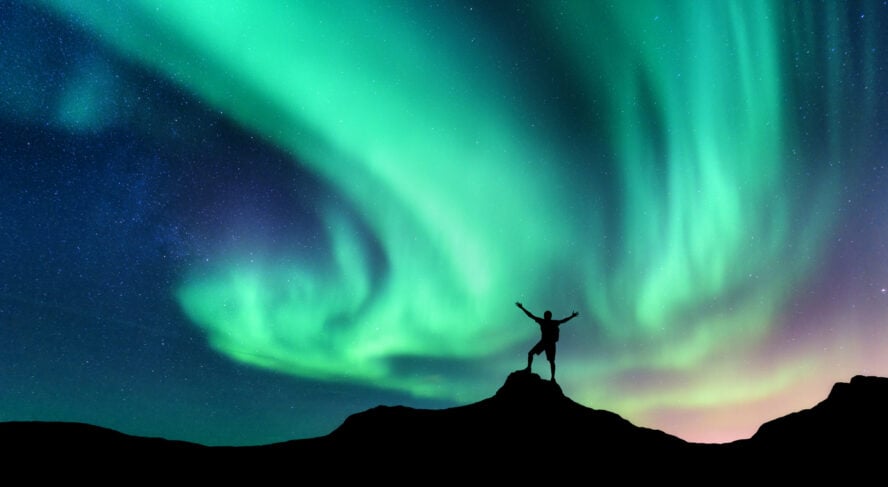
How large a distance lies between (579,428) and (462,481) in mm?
6421

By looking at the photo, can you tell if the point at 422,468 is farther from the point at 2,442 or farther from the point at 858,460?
the point at 2,442

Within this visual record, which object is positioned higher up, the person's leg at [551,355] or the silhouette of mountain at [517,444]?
the person's leg at [551,355]

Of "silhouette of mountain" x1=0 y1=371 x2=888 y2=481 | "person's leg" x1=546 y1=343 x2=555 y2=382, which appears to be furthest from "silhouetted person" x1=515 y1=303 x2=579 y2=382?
"silhouette of mountain" x1=0 y1=371 x2=888 y2=481

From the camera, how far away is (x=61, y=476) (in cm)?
2033

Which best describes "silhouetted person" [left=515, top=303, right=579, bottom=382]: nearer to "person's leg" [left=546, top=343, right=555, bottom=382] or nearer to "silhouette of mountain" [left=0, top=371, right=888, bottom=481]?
"person's leg" [left=546, top=343, right=555, bottom=382]

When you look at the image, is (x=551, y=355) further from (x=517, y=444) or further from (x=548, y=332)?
(x=517, y=444)

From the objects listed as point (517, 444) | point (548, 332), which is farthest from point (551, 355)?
point (517, 444)

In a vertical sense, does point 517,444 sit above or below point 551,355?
below

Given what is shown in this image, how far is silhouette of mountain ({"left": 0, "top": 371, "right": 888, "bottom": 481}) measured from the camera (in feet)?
65.1

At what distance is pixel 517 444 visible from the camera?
67.9ft

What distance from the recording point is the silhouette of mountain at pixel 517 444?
19844mm

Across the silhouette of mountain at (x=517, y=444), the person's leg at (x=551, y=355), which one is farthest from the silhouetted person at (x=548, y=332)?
the silhouette of mountain at (x=517, y=444)

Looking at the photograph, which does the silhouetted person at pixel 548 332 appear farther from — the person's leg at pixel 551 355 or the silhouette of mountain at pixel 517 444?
the silhouette of mountain at pixel 517 444

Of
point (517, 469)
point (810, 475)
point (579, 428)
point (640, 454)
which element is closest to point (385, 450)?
point (517, 469)
